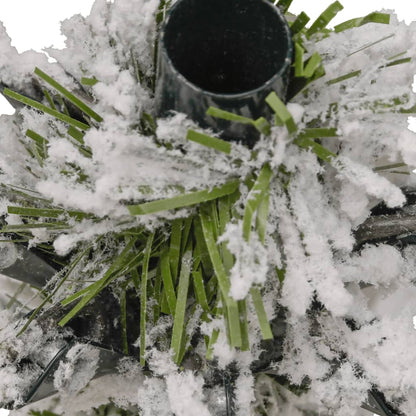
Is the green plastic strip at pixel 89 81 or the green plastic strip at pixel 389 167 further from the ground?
the green plastic strip at pixel 89 81

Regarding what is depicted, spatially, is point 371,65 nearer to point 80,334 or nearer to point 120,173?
point 120,173

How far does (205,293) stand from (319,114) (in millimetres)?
170

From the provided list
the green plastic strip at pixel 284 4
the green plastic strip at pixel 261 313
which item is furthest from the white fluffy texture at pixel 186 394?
the green plastic strip at pixel 284 4

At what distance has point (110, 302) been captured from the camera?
1.90 feet

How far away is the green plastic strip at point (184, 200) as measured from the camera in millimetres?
445

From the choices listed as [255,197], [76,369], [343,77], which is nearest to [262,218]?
[255,197]

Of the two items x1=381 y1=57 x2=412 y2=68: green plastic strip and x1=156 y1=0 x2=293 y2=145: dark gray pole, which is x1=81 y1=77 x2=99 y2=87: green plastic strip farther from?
x1=381 y1=57 x2=412 y2=68: green plastic strip

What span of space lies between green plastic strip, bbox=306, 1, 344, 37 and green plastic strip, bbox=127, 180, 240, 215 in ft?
0.44

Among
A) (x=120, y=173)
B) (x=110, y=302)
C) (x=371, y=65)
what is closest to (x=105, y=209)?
(x=120, y=173)

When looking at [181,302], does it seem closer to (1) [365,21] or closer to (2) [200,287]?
(2) [200,287]

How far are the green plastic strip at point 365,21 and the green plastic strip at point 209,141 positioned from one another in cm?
15

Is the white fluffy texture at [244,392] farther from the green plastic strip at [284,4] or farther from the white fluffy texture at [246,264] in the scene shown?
the green plastic strip at [284,4]

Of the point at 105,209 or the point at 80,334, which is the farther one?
the point at 80,334

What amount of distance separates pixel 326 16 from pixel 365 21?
0.04 m
